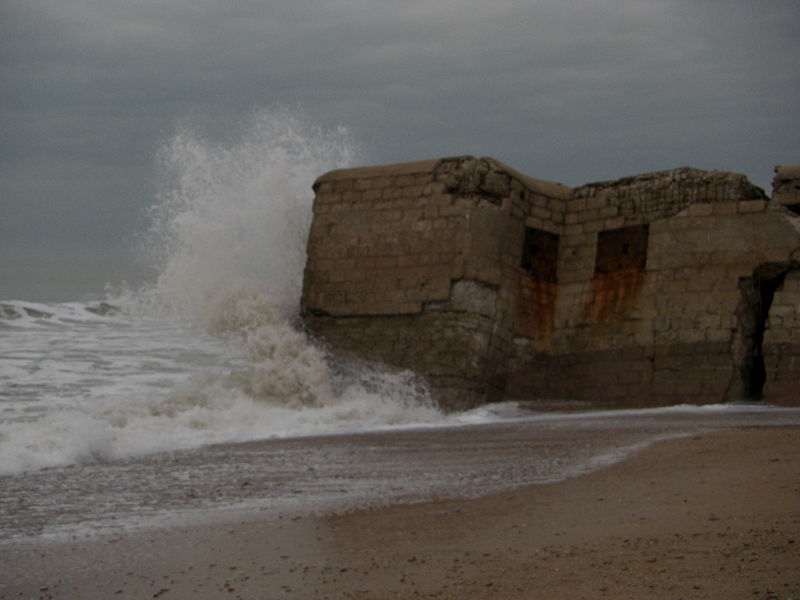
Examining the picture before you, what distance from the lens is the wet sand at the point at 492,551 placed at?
4480 millimetres

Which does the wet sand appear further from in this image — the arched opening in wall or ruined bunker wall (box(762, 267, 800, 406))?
the arched opening in wall

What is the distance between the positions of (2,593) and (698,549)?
2.85 meters

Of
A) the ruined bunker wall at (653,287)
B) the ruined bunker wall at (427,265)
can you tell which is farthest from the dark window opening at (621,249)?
the ruined bunker wall at (427,265)

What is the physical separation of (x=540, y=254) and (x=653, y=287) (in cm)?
149

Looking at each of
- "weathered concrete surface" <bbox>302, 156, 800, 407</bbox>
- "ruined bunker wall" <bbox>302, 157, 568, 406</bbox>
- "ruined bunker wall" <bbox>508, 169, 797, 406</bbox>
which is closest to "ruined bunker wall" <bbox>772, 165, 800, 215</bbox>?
"weathered concrete surface" <bbox>302, 156, 800, 407</bbox>

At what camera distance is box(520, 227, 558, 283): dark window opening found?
14539 millimetres

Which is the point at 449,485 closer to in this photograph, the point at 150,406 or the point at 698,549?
the point at 698,549

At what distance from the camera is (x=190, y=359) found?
1506 cm

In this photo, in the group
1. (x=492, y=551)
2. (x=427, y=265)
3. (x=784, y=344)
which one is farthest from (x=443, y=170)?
(x=492, y=551)

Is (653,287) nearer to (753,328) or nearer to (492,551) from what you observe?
(753,328)

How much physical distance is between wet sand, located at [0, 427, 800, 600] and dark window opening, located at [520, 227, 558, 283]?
7.74 m

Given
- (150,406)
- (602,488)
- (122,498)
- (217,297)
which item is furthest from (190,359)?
(602,488)

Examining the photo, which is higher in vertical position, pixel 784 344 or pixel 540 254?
pixel 540 254

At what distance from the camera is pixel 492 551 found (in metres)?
5.17
